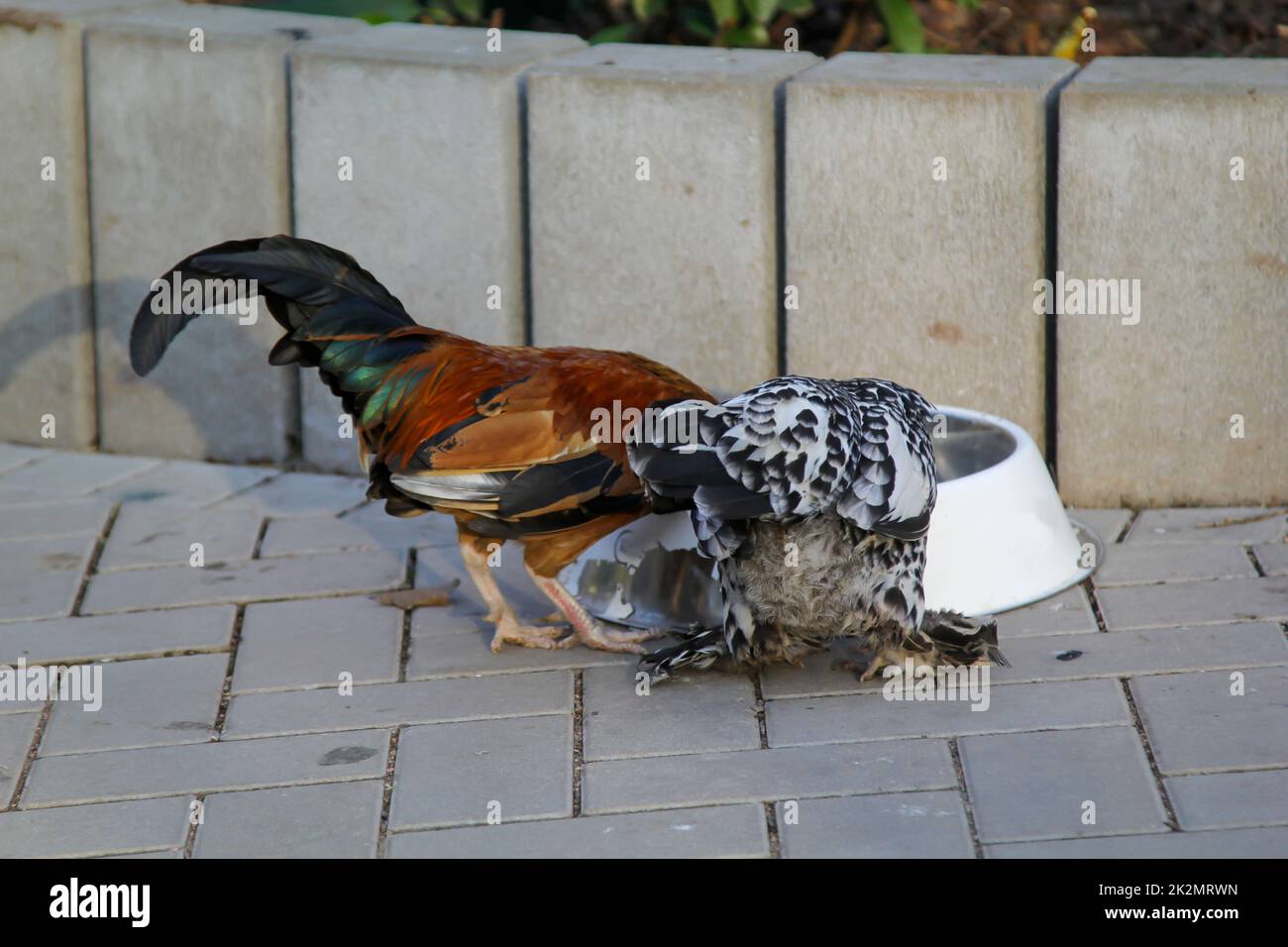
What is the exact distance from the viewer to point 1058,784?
3.51m

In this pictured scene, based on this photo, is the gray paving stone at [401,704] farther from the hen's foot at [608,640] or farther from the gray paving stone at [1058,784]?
the gray paving stone at [1058,784]

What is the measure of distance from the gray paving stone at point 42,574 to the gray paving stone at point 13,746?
24.5 inches

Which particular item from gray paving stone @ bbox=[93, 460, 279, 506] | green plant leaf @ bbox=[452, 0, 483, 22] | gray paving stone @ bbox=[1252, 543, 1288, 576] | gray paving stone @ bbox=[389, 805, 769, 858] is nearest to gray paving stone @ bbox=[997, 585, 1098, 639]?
gray paving stone @ bbox=[1252, 543, 1288, 576]

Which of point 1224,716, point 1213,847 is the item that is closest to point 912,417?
point 1224,716

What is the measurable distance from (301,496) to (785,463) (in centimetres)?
238

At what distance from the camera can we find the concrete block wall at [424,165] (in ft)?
17.0

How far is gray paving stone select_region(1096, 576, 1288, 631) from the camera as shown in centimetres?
429

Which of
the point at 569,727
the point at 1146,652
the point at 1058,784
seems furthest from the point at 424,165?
the point at 1058,784

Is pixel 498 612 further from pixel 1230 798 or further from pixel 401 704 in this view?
pixel 1230 798

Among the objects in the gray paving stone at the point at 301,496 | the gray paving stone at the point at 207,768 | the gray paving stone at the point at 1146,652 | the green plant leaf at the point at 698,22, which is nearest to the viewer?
the gray paving stone at the point at 207,768

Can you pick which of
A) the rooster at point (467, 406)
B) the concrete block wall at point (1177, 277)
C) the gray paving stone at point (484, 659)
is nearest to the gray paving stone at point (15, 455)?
the rooster at point (467, 406)

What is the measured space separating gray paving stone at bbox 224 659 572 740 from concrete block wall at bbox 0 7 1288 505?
1.48 metres

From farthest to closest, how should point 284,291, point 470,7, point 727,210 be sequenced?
point 470,7
point 727,210
point 284,291

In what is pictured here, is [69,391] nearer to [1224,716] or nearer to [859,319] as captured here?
[859,319]
